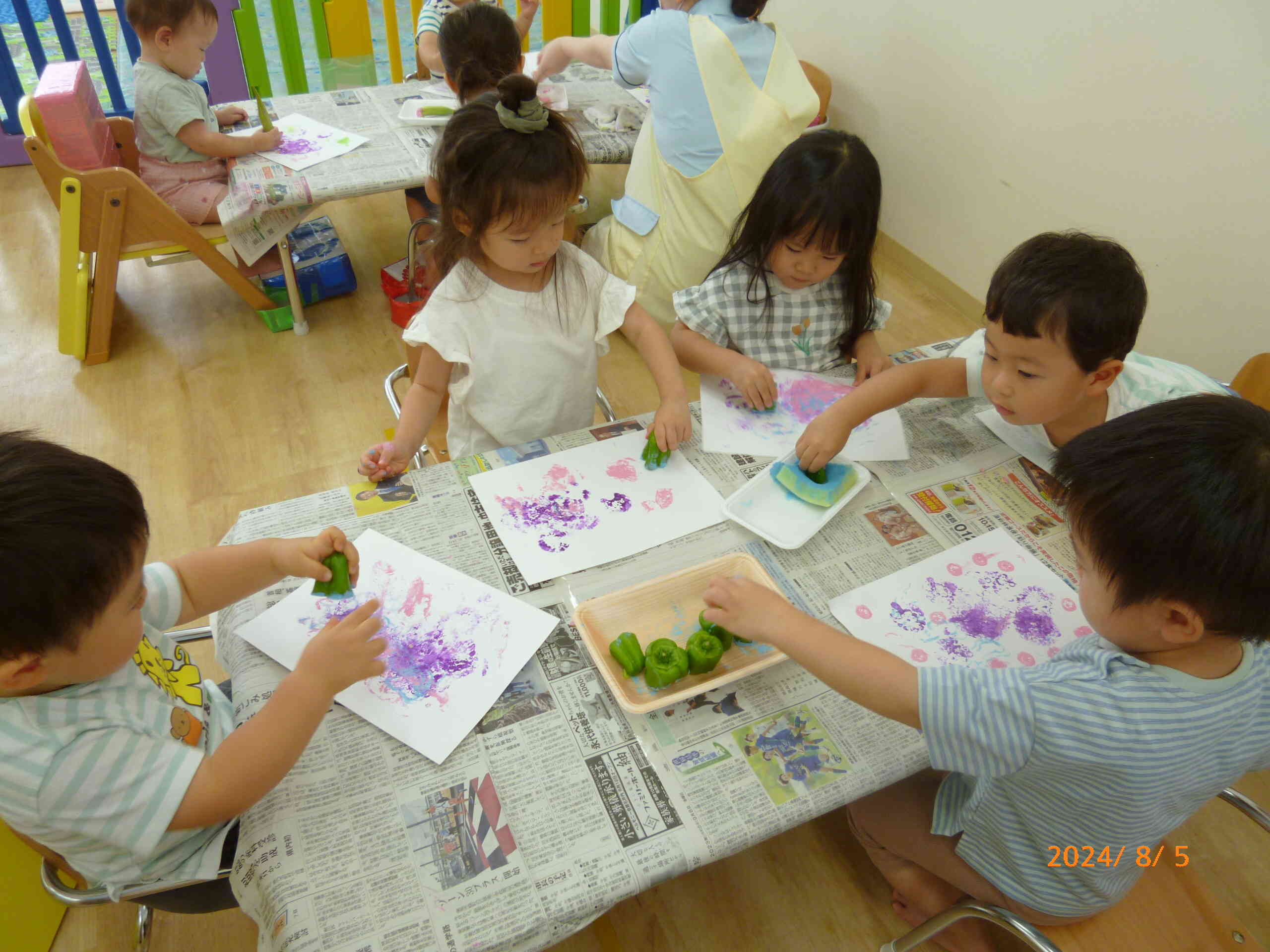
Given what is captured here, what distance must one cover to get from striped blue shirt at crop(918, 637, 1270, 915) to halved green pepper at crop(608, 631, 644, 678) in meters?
0.30

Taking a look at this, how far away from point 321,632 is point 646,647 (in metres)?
0.36

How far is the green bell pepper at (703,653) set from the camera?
2.82 feet

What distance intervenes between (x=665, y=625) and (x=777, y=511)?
254 mm

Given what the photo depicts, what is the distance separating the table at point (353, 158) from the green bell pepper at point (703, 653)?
1636 millimetres

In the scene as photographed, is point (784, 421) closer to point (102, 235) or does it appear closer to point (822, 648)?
point (822, 648)

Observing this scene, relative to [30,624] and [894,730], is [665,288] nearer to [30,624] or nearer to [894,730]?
[894,730]

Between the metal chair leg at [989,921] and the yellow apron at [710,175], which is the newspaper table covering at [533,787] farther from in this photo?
the yellow apron at [710,175]


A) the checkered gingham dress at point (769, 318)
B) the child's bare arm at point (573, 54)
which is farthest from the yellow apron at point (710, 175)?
the checkered gingham dress at point (769, 318)

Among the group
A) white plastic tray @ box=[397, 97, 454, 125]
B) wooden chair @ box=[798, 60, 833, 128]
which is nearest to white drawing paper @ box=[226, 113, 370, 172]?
white plastic tray @ box=[397, 97, 454, 125]

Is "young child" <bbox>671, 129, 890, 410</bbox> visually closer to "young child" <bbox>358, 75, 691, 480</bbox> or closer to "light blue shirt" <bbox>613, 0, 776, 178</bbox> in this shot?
"young child" <bbox>358, 75, 691, 480</bbox>

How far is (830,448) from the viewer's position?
3.67ft

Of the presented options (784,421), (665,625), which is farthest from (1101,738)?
(784,421)


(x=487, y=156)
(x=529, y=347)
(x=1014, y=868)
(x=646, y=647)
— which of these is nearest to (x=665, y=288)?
(x=529, y=347)

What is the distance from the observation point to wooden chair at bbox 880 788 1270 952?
0.85 m
